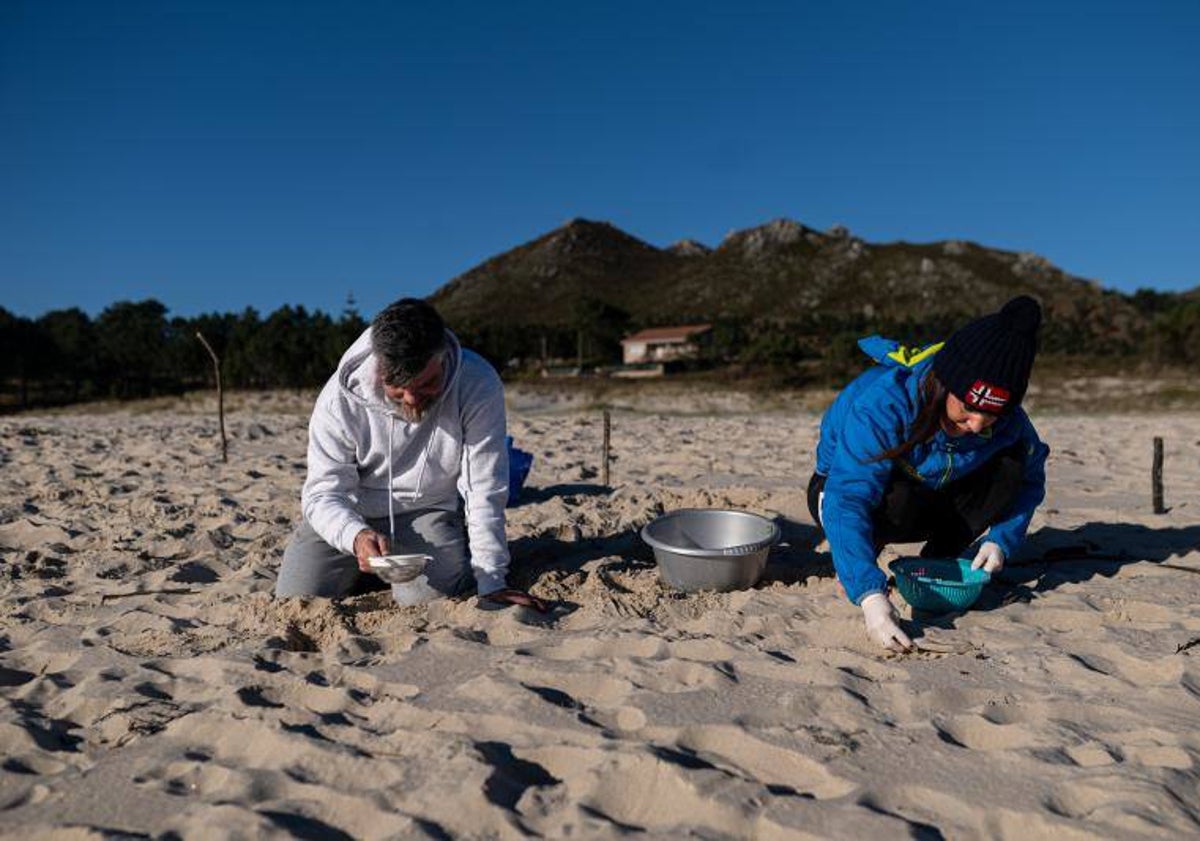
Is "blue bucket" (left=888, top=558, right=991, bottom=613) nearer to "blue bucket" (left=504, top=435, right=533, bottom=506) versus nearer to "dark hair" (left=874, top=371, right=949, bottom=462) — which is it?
"dark hair" (left=874, top=371, right=949, bottom=462)

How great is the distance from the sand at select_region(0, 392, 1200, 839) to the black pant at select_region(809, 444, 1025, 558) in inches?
12.9

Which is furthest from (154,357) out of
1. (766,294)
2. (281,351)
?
(766,294)

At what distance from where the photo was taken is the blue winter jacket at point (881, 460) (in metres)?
2.63

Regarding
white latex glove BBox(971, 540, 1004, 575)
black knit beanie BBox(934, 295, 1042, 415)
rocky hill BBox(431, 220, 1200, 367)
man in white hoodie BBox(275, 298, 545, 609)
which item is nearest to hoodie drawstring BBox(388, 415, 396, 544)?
man in white hoodie BBox(275, 298, 545, 609)

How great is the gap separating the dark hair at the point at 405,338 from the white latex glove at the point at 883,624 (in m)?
1.65

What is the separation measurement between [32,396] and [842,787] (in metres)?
32.5

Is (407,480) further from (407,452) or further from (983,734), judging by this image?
(983,734)

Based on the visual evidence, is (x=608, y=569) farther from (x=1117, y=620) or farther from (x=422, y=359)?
(x=1117, y=620)

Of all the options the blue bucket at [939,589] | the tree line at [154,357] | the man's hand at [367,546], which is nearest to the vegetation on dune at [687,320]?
the tree line at [154,357]

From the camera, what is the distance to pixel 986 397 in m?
2.47

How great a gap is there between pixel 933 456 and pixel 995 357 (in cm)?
52

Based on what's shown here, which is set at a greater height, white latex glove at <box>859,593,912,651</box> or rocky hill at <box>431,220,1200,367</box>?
rocky hill at <box>431,220,1200,367</box>

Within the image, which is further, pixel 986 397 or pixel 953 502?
pixel 953 502

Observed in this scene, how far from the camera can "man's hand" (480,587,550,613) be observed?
297 cm
